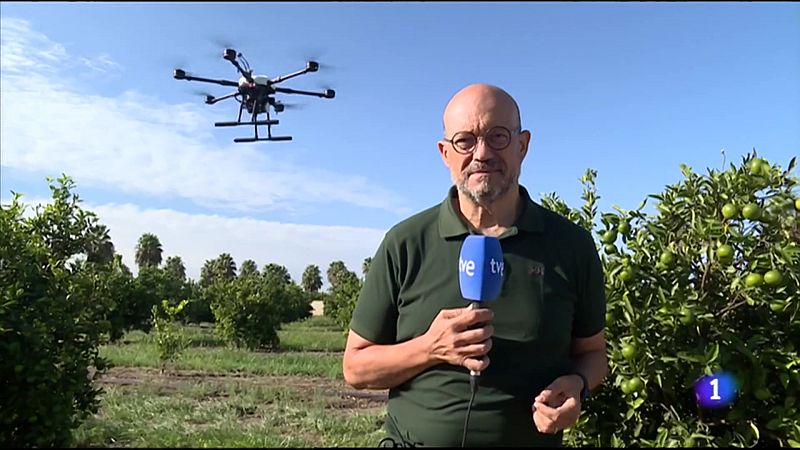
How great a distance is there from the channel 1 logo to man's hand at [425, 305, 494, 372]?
6.58ft

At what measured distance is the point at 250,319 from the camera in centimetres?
1858

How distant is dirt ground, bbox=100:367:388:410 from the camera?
9.59 metres

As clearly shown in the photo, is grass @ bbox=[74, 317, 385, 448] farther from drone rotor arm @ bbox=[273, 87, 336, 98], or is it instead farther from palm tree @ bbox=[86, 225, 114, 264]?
drone rotor arm @ bbox=[273, 87, 336, 98]

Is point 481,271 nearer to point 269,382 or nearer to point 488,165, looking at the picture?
point 488,165

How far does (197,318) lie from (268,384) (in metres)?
30.2

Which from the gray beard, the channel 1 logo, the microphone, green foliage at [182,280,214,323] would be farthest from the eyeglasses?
green foliage at [182,280,214,323]

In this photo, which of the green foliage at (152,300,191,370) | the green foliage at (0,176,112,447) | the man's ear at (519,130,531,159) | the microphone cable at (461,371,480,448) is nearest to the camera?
the microphone cable at (461,371,480,448)

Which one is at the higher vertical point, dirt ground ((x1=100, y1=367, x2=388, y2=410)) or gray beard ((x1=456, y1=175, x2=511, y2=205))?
gray beard ((x1=456, y1=175, x2=511, y2=205))

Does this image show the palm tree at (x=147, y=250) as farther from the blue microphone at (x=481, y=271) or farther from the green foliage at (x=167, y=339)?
the blue microphone at (x=481, y=271)

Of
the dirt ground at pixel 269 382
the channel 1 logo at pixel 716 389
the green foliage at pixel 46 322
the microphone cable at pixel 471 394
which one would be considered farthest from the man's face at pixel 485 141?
the dirt ground at pixel 269 382

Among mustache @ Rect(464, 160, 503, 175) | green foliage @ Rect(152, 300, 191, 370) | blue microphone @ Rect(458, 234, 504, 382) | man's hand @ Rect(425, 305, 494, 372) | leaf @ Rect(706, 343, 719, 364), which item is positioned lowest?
green foliage @ Rect(152, 300, 191, 370)

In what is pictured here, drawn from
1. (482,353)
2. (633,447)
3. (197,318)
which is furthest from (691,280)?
(197,318)

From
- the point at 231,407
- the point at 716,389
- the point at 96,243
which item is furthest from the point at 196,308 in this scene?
the point at 716,389

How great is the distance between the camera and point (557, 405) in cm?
204
